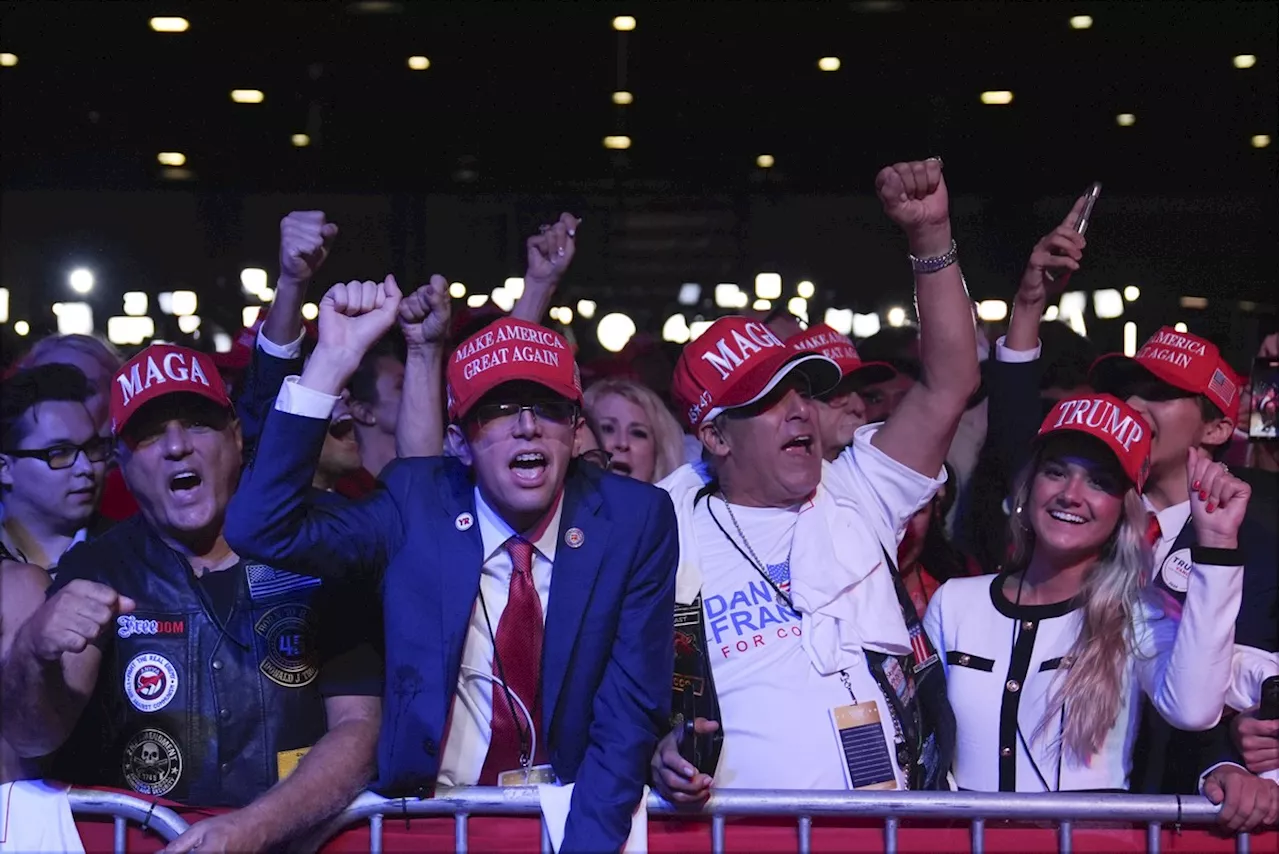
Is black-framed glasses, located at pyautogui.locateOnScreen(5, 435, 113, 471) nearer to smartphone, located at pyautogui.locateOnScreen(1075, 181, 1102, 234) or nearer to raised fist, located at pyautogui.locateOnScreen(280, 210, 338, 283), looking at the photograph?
raised fist, located at pyautogui.locateOnScreen(280, 210, 338, 283)

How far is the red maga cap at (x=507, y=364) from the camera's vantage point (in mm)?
3061

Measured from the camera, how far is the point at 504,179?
37.0ft

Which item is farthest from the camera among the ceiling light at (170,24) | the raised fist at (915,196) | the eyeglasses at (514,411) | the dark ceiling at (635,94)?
the dark ceiling at (635,94)

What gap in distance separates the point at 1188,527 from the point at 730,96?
8025 mm

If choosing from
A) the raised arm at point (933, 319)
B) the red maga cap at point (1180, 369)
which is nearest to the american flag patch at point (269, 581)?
the raised arm at point (933, 319)

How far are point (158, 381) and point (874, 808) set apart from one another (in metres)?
1.97

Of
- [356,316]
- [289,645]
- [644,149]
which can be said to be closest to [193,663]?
[289,645]

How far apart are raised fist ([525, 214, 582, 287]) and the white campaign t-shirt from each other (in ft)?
4.04

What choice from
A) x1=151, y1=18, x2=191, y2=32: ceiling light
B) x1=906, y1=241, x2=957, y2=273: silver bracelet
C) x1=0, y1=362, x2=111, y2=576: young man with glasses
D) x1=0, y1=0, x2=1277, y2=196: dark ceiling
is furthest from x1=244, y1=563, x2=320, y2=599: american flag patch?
x1=151, y1=18, x2=191, y2=32: ceiling light

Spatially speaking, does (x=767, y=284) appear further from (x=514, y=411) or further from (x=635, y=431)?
(x=514, y=411)

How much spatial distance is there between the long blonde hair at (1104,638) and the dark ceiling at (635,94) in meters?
6.61

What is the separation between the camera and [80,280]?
11.2 m

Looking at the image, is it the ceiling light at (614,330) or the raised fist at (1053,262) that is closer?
the raised fist at (1053,262)

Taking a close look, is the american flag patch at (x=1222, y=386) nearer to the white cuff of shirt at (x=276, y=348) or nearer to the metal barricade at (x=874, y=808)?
the metal barricade at (x=874, y=808)
